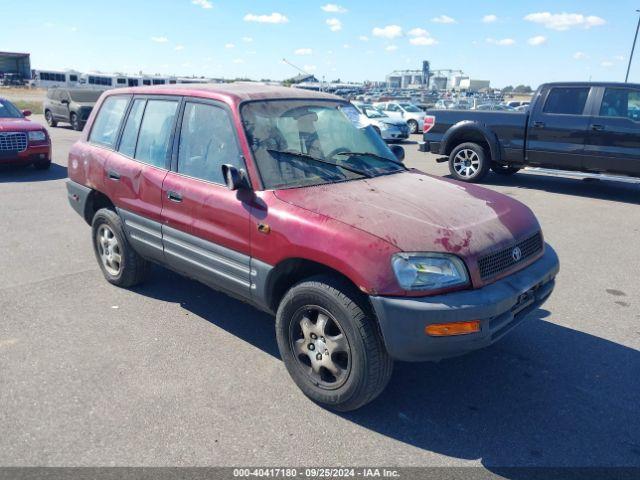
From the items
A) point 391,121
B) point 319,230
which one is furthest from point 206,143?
point 391,121

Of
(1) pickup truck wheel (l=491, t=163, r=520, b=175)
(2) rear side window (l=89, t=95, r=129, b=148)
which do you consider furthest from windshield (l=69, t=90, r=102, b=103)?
(2) rear side window (l=89, t=95, r=129, b=148)

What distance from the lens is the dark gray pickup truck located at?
30.1 ft

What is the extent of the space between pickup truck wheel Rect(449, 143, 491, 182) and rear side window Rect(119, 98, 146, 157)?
779 centimetres

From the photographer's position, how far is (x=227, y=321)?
4.41 m

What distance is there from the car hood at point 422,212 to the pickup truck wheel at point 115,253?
2109mm

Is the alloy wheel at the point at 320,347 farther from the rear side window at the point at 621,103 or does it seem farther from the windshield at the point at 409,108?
the windshield at the point at 409,108

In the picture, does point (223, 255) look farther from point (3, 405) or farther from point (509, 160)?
point (509, 160)

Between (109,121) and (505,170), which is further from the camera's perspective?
(505,170)

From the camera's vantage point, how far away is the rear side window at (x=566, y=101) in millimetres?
9547

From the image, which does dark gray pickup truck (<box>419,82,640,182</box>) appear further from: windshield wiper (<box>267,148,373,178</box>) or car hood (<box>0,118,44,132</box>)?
car hood (<box>0,118,44,132</box>)

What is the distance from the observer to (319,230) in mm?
3027

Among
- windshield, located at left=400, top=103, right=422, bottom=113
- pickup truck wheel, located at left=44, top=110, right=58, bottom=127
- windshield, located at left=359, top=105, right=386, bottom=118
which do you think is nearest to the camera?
windshield, located at left=359, top=105, right=386, bottom=118

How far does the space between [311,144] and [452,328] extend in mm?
1790

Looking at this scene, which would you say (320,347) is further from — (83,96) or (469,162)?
(83,96)
